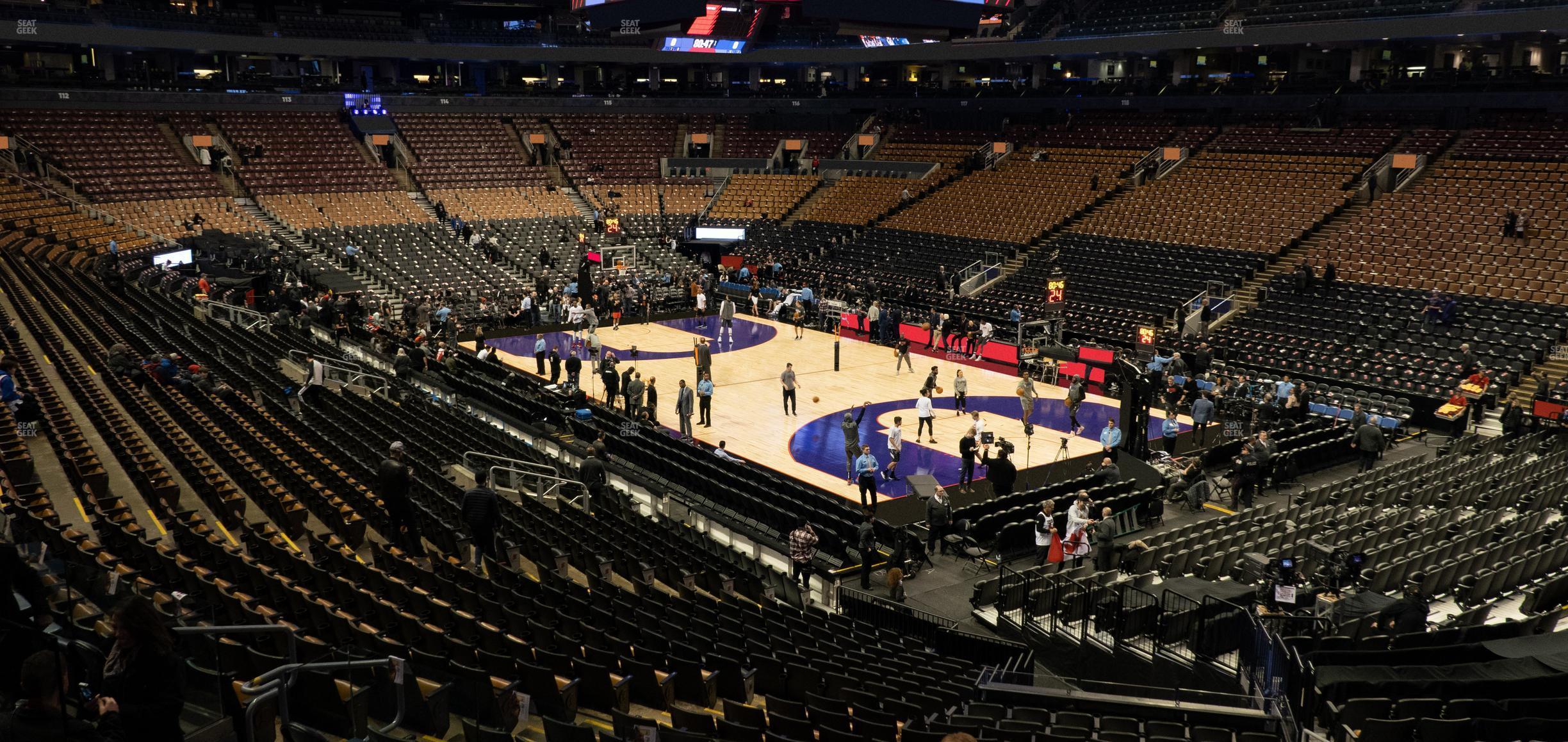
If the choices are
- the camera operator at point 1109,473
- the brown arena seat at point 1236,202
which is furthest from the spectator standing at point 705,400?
the brown arena seat at point 1236,202

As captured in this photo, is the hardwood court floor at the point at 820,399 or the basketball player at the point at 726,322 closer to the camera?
the hardwood court floor at the point at 820,399

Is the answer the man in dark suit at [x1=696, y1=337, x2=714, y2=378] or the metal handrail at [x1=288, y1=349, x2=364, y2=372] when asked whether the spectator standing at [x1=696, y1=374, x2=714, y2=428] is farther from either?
the metal handrail at [x1=288, y1=349, x2=364, y2=372]

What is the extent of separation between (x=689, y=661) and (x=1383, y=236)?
→ 2914cm

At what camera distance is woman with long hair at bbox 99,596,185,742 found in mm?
5418

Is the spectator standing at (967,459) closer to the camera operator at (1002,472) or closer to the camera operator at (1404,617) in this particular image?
the camera operator at (1002,472)

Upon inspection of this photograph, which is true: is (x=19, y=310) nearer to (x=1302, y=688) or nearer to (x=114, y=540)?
(x=114, y=540)

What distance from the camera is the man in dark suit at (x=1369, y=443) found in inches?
816

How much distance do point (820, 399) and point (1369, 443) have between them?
1176 centimetres

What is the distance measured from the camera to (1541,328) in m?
26.0

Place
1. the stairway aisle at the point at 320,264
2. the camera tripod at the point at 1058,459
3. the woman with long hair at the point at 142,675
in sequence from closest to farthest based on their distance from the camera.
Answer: the woman with long hair at the point at 142,675
the camera tripod at the point at 1058,459
the stairway aisle at the point at 320,264

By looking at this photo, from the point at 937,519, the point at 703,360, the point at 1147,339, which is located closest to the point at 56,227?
the point at 703,360

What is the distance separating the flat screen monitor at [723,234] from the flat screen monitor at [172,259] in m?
19.8

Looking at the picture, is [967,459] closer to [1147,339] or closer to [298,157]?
[1147,339]

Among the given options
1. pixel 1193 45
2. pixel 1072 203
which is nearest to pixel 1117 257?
pixel 1072 203
